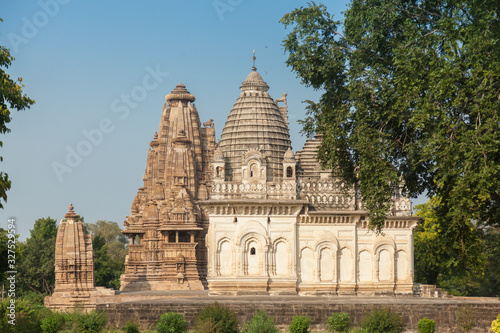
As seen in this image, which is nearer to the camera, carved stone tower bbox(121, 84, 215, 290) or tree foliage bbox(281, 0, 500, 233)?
tree foliage bbox(281, 0, 500, 233)

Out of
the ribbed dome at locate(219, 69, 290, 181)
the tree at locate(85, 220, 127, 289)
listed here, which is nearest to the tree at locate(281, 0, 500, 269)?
the ribbed dome at locate(219, 69, 290, 181)

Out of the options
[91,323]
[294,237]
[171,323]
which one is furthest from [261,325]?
[294,237]

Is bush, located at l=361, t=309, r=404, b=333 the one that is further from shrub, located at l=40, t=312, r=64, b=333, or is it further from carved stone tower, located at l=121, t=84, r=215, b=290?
carved stone tower, located at l=121, t=84, r=215, b=290

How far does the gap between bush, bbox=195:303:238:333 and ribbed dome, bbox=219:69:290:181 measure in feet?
44.0

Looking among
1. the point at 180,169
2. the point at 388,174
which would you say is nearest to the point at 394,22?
the point at 388,174

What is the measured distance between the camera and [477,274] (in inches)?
2061

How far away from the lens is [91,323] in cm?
2750

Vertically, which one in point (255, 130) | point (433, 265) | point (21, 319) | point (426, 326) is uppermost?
point (255, 130)

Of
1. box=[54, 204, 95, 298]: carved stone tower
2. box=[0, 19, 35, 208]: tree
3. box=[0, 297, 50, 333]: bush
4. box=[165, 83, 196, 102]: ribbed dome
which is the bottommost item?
box=[0, 297, 50, 333]: bush

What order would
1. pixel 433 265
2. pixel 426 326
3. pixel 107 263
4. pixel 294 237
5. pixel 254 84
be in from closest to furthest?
pixel 426 326 < pixel 294 237 < pixel 254 84 < pixel 433 265 < pixel 107 263

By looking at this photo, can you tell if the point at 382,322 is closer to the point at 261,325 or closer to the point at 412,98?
the point at 261,325

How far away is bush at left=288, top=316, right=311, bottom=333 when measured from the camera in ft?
92.1

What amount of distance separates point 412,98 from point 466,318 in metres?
9.19

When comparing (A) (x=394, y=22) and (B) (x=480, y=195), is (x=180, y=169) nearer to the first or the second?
(A) (x=394, y=22)
